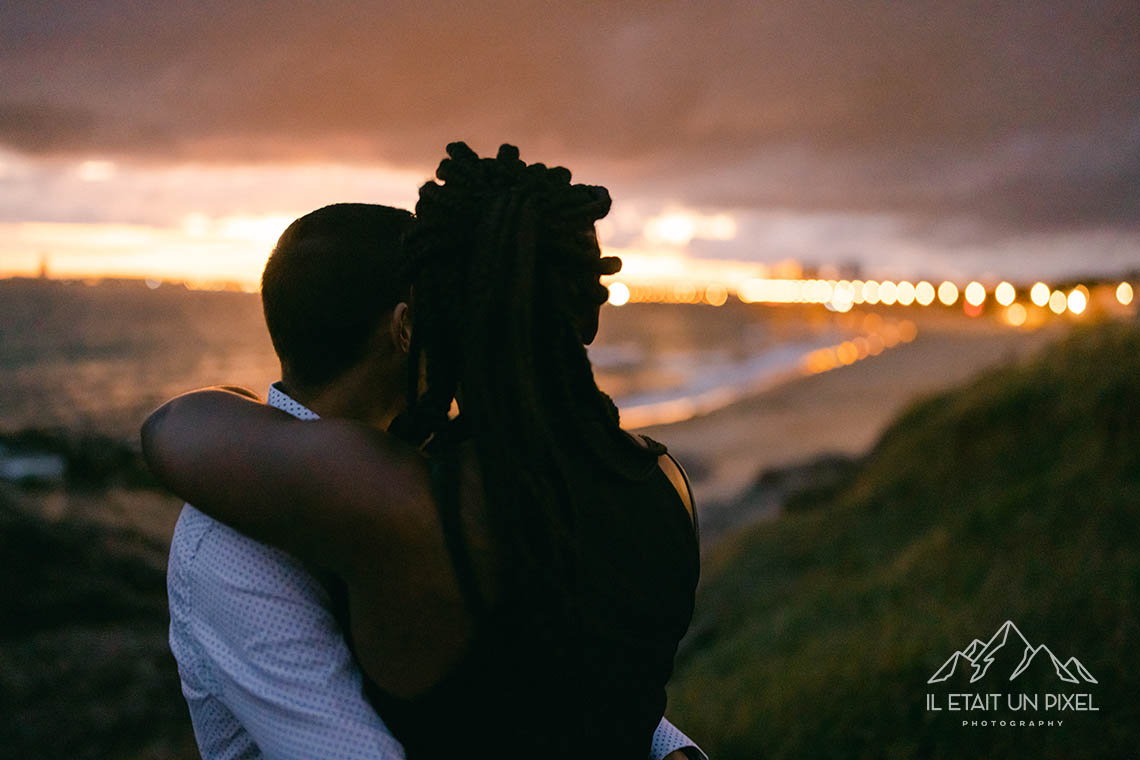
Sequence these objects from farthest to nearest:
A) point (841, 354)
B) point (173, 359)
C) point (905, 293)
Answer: point (905, 293)
point (841, 354)
point (173, 359)

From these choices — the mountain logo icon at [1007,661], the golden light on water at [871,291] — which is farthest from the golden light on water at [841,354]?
the golden light on water at [871,291]

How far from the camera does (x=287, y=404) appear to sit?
170 cm

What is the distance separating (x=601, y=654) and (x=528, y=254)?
2.37ft

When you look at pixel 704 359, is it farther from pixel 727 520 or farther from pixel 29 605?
pixel 29 605

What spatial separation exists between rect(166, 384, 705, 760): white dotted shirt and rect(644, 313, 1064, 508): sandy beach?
12964 mm

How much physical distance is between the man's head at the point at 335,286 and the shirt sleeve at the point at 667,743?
1063 mm

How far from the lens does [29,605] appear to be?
4.73m

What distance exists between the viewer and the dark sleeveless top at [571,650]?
4.58ft

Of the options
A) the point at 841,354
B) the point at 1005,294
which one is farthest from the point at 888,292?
the point at 841,354

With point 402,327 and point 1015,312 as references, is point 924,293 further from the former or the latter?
point 402,327

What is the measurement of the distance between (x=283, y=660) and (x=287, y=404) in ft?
1.69

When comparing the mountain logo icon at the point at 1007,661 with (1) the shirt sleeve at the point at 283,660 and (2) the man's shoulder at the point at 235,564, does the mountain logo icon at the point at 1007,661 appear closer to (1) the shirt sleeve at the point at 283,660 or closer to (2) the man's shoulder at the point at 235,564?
(1) the shirt sleeve at the point at 283,660

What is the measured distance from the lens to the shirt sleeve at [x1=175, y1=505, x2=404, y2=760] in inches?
56.1

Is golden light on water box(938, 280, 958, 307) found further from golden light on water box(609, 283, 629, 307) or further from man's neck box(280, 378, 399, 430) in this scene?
man's neck box(280, 378, 399, 430)
